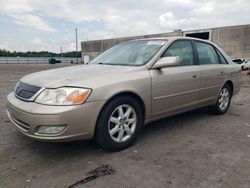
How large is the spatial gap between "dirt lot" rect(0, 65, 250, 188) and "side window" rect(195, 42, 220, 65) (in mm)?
1292

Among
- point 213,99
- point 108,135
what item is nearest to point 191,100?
point 213,99

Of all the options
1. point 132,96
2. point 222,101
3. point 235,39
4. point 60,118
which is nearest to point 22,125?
point 60,118

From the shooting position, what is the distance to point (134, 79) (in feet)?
10.2

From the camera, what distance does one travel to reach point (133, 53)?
3.79 meters

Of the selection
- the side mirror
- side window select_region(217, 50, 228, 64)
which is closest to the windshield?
the side mirror

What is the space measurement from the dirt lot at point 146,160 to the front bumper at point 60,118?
35cm

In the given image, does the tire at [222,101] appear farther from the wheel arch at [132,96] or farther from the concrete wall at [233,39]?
the concrete wall at [233,39]

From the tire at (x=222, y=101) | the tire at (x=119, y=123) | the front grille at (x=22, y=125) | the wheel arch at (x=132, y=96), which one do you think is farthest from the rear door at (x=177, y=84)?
the front grille at (x=22, y=125)

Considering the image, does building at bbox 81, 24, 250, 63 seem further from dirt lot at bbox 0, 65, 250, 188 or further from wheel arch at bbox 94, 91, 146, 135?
wheel arch at bbox 94, 91, 146, 135

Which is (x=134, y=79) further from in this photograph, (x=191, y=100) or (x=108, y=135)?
(x=191, y=100)

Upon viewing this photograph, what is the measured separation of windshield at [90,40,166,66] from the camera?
11.6ft

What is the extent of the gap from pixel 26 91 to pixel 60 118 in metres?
0.66

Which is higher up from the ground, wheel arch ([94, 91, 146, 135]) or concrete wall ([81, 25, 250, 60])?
concrete wall ([81, 25, 250, 60])

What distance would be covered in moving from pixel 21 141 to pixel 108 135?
1361mm
